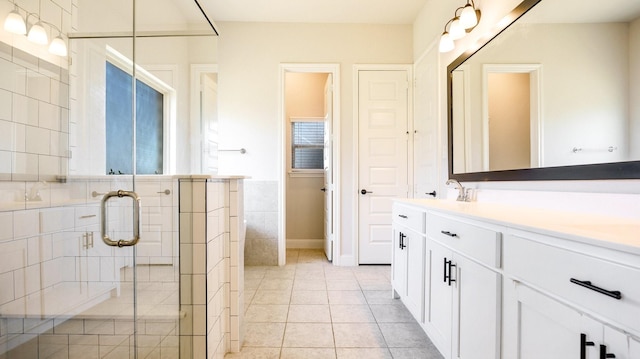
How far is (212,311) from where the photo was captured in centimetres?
135

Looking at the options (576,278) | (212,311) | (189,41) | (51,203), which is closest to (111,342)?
(212,311)

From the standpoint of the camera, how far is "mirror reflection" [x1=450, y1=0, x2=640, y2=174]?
100cm

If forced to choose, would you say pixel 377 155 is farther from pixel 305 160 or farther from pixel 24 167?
Result: pixel 24 167

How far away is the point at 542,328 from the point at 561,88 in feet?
3.48

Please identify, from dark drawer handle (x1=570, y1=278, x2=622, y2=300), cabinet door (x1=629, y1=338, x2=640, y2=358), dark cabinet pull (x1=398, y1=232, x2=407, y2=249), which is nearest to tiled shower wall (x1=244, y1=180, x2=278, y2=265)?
dark cabinet pull (x1=398, y1=232, x2=407, y2=249)

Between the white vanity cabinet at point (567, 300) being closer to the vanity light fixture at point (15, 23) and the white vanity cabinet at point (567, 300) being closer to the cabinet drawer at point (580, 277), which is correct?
the cabinet drawer at point (580, 277)

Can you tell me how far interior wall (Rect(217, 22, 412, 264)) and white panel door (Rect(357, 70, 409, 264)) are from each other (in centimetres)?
13

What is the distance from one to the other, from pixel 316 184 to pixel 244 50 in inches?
82.5

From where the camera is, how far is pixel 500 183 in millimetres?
1641

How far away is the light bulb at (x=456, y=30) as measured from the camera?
2.01 m

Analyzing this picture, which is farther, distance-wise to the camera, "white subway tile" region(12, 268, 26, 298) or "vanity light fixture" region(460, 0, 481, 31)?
"vanity light fixture" region(460, 0, 481, 31)

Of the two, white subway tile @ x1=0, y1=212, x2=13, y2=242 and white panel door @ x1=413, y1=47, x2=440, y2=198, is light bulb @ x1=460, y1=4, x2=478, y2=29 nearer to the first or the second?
white panel door @ x1=413, y1=47, x2=440, y2=198

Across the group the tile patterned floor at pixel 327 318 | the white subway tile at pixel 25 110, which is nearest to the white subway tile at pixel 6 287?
the white subway tile at pixel 25 110

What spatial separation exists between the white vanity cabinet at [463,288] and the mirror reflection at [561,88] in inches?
21.9
